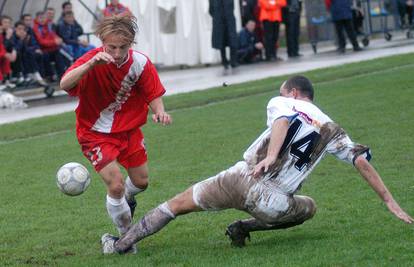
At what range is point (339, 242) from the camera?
7156 millimetres

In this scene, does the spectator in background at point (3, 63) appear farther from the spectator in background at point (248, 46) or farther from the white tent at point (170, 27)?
the spectator in background at point (248, 46)

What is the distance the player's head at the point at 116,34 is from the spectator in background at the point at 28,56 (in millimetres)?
15164

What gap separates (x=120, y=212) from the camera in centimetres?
754

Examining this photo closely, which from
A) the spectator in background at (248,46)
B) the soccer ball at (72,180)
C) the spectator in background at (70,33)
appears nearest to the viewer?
the soccer ball at (72,180)

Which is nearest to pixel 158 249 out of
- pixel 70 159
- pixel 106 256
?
pixel 106 256

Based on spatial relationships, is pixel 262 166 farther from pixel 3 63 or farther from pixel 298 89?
pixel 3 63

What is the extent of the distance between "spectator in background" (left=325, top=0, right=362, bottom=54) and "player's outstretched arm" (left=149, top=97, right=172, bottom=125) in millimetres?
18591

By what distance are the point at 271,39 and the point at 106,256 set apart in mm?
18906

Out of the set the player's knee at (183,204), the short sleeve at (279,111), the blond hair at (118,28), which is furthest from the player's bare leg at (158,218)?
the blond hair at (118,28)

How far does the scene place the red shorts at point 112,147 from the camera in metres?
7.42

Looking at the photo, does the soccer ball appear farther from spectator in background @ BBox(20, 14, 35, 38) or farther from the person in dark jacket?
the person in dark jacket

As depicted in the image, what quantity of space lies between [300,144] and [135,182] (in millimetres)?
1613

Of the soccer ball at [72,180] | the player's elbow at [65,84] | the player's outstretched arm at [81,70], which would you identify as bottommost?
the soccer ball at [72,180]

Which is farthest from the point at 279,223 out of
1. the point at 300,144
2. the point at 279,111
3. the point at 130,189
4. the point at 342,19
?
the point at 342,19
